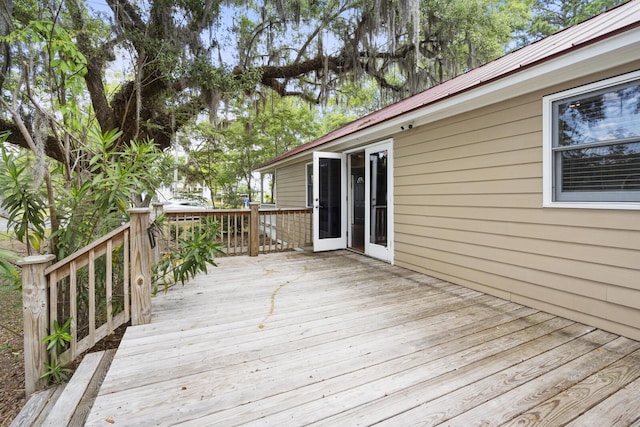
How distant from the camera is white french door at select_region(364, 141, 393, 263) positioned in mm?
4738

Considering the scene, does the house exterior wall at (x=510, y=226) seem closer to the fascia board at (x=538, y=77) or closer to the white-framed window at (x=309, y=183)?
the fascia board at (x=538, y=77)

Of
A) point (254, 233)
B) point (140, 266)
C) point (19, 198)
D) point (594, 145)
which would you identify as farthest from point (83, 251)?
point (594, 145)

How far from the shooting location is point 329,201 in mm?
5789

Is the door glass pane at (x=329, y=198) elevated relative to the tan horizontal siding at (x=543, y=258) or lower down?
elevated

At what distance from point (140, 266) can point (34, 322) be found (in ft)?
2.24

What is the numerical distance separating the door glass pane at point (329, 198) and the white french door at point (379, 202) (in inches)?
31.7

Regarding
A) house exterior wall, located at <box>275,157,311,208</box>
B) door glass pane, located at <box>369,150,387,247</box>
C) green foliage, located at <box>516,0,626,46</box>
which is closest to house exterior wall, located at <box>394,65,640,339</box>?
door glass pane, located at <box>369,150,387,247</box>

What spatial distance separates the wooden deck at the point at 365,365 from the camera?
1.44 meters

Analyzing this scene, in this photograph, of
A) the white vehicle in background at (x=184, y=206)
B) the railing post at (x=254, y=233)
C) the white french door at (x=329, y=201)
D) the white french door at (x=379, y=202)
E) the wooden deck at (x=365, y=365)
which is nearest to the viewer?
the wooden deck at (x=365, y=365)

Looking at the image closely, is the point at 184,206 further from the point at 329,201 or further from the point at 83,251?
the point at 83,251

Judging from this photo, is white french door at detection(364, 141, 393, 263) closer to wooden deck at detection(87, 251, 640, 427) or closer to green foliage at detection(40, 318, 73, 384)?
wooden deck at detection(87, 251, 640, 427)

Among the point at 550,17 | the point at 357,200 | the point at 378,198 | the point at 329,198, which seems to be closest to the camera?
the point at 378,198

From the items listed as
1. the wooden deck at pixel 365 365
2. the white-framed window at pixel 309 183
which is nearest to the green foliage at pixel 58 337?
the wooden deck at pixel 365 365

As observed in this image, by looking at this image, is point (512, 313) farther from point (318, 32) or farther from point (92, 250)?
point (318, 32)
